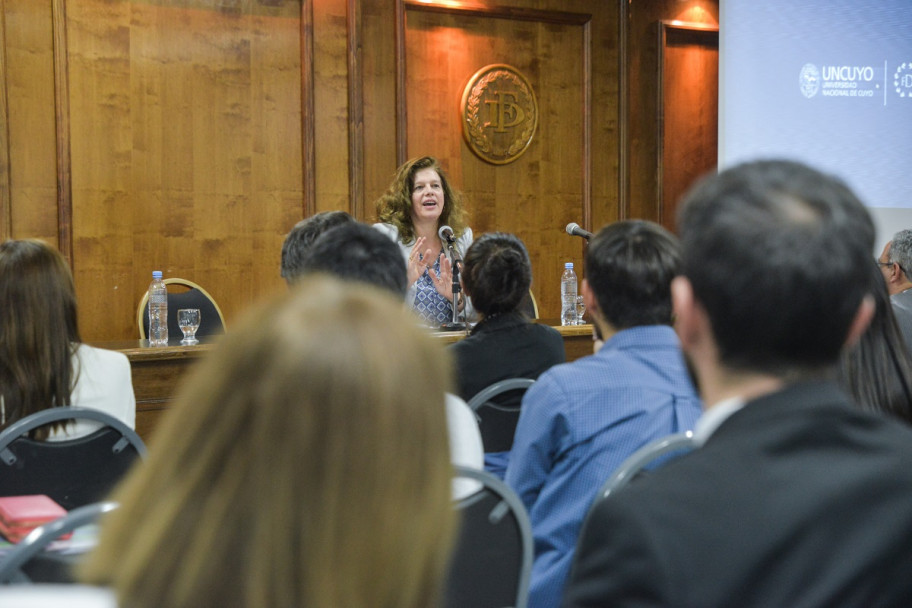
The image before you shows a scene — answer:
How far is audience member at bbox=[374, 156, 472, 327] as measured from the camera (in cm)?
412

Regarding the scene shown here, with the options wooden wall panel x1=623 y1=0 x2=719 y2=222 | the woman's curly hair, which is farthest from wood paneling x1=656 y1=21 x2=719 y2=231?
the woman's curly hair

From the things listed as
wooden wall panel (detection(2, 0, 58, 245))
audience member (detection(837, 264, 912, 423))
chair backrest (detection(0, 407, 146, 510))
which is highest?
wooden wall panel (detection(2, 0, 58, 245))

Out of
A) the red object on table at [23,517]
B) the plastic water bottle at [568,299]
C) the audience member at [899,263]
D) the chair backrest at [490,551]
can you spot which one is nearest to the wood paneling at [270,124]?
the plastic water bottle at [568,299]

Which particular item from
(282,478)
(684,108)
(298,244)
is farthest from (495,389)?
(684,108)

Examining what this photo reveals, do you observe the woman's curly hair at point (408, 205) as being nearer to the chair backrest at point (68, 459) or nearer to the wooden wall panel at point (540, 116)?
the wooden wall panel at point (540, 116)

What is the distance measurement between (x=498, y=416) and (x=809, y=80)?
4162 millimetres

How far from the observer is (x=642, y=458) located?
1.45 meters

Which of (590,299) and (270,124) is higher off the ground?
(270,124)

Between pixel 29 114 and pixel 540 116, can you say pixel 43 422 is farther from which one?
pixel 540 116

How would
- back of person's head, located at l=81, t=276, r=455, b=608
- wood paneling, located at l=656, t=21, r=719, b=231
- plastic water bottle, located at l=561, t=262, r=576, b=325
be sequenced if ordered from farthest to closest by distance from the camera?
wood paneling, located at l=656, t=21, r=719, b=231
plastic water bottle, located at l=561, t=262, r=576, b=325
back of person's head, located at l=81, t=276, r=455, b=608

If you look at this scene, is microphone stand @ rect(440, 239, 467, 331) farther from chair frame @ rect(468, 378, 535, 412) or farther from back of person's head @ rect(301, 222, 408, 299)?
back of person's head @ rect(301, 222, 408, 299)

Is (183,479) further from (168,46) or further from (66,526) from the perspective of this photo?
(168,46)

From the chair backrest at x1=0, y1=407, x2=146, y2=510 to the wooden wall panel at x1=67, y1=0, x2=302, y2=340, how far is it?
3392 mm

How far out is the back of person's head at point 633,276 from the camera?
1848 millimetres
